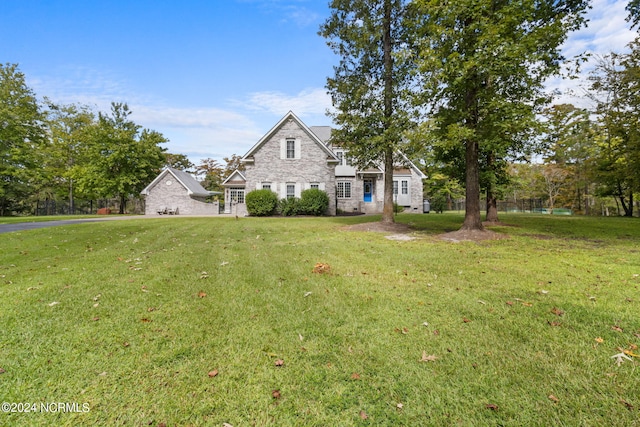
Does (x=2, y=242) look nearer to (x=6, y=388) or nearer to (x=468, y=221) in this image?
(x=6, y=388)

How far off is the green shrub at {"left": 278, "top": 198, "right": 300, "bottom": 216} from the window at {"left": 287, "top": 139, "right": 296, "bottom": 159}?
3.48m

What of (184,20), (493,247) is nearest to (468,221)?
(493,247)

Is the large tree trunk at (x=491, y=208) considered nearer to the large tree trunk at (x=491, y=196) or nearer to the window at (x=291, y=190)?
the large tree trunk at (x=491, y=196)

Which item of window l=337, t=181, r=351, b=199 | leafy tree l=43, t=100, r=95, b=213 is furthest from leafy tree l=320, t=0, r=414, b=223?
leafy tree l=43, t=100, r=95, b=213

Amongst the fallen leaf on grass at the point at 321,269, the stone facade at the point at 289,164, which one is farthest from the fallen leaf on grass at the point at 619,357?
the stone facade at the point at 289,164

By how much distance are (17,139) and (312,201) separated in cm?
3233

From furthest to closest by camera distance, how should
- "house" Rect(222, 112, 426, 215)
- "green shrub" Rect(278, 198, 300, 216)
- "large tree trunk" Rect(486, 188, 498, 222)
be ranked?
1. "house" Rect(222, 112, 426, 215)
2. "green shrub" Rect(278, 198, 300, 216)
3. "large tree trunk" Rect(486, 188, 498, 222)

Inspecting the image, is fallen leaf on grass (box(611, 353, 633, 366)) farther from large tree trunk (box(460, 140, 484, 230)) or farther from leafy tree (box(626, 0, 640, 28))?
leafy tree (box(626, 0, 640, 28))

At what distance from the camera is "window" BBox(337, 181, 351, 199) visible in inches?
1029

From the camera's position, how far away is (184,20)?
1241cm

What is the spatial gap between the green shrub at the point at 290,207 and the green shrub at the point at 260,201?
817 millimetres

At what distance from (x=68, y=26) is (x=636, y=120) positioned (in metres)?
24.9

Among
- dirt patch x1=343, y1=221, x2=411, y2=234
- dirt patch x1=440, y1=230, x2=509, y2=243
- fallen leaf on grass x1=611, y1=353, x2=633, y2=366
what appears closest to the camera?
fallen leaf on grass x1=611, y1=353, x2=633, y2=366

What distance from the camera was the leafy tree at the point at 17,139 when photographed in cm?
2825
